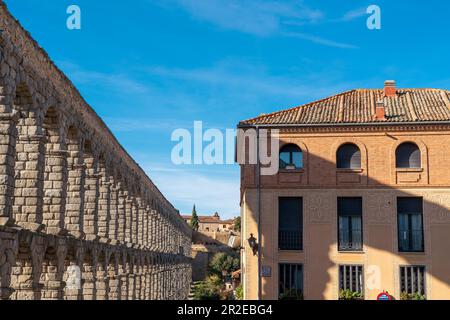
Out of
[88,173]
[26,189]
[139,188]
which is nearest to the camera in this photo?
[26,189]

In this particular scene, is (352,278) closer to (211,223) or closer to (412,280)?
(412,280)

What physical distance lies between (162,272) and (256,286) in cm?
2206

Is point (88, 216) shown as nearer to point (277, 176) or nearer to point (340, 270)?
point (277, 176)

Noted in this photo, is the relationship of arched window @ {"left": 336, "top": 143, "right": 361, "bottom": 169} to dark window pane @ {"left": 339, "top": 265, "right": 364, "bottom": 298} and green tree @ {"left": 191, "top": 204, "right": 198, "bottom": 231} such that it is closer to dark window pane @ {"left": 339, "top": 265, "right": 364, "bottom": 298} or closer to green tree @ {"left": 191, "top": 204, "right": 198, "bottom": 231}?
dark window pane @ {"left": 339, "top": 265, "right": 364, "bottom": 298}

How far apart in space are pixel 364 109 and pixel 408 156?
3412 millimetres

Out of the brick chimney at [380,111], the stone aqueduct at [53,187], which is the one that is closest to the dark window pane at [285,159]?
the brick chimney at [380,111]

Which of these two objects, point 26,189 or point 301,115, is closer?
point 26,189

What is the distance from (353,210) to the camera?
25.4m

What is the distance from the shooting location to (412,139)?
25438mm

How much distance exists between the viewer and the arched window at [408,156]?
25.4 metres

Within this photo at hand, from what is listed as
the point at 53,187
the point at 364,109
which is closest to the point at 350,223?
the point at 364,109

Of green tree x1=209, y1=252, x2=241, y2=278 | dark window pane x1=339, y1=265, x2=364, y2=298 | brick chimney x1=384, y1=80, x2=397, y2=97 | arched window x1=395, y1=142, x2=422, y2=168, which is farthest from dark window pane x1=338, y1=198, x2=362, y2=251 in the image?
green tree x1=209, y1=252, x2=241, y2=278

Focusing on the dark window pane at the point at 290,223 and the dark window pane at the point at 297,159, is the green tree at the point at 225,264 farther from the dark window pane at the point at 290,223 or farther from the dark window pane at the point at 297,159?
the dark window pane at the point at 297,159
